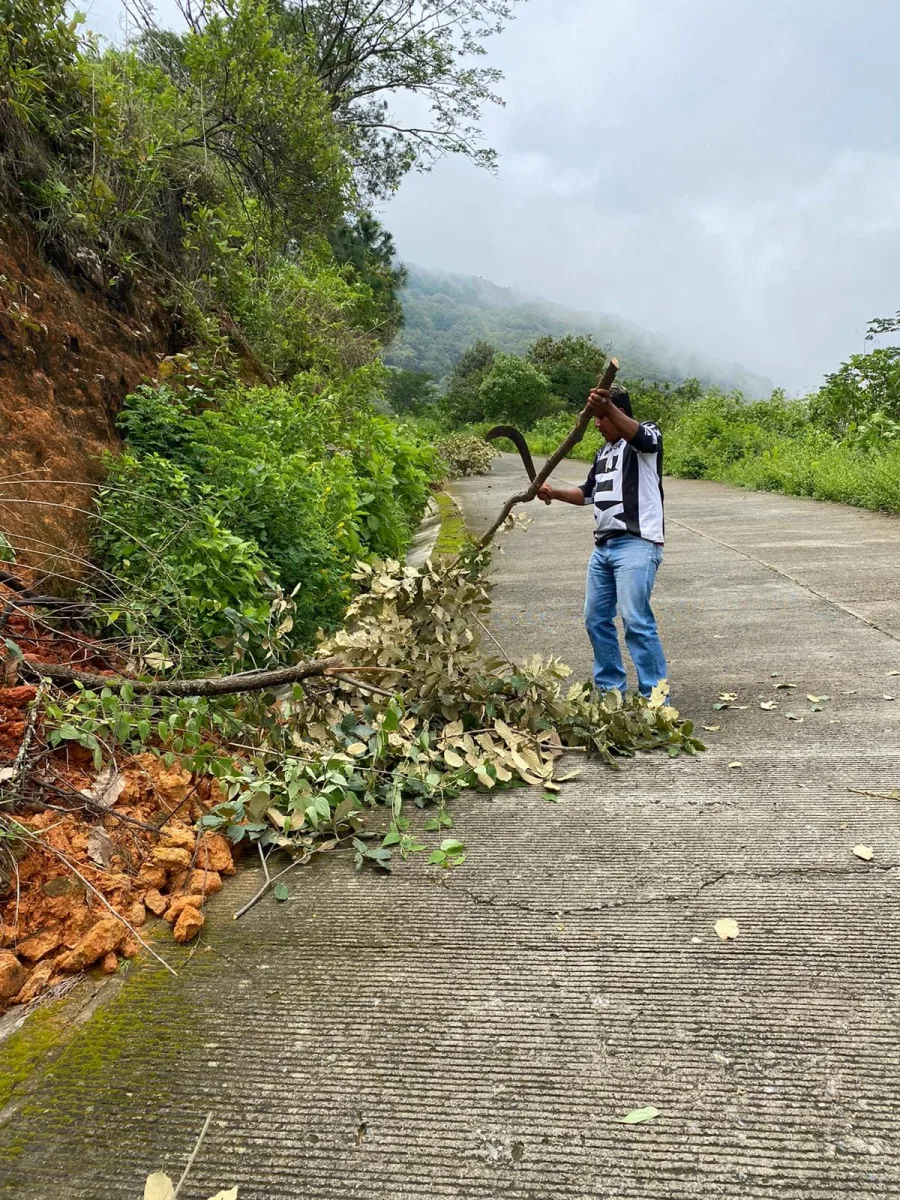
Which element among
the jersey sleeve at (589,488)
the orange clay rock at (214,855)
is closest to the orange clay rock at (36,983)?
the orange clay rock at (214,855)

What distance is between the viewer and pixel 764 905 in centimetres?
212

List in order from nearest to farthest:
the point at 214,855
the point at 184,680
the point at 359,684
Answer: the point at 214,855, the point at 184,680, the point at 359,684

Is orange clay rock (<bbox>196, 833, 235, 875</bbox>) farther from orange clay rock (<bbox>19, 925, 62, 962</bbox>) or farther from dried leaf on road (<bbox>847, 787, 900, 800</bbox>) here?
dried leaf on road (<bbox>847, 787, 900, 800</bbox>)

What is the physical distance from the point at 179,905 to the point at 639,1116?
140 cm

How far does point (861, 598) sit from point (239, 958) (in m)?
5.17

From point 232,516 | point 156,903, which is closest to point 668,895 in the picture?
point 156,903

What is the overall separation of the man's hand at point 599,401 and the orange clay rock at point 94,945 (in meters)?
2.74

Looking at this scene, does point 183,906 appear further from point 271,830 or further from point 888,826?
point 888,826

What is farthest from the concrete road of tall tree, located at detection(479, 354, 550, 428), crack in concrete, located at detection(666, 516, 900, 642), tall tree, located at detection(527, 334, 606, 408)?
tall tree, located at detection(527, 334, 606, 408)

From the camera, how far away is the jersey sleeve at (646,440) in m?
3.48

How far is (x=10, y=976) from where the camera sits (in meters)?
1.84

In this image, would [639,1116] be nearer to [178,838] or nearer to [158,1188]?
[158,1188]

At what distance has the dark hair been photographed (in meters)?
3.45

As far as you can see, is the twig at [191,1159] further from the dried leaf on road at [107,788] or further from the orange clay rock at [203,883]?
the dried leaf on road at [107,788]
